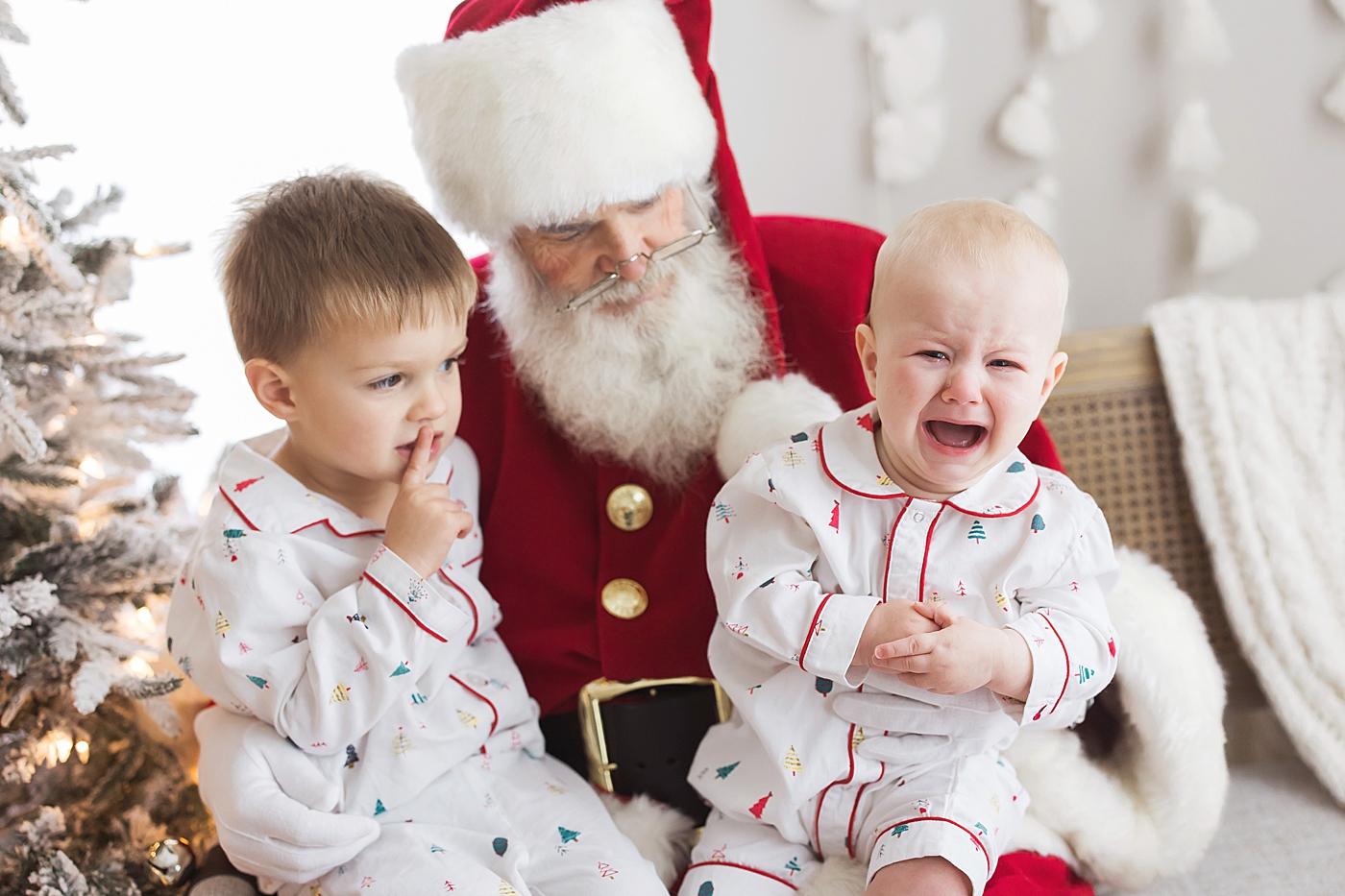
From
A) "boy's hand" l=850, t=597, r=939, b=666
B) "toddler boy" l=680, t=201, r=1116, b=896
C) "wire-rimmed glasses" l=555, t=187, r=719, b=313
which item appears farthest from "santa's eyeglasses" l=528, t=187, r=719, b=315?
"boy's hand" l=850, t=597, r=939, b=666

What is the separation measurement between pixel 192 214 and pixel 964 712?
2.07 meters

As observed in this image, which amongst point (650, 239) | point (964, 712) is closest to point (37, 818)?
point (650, 239)

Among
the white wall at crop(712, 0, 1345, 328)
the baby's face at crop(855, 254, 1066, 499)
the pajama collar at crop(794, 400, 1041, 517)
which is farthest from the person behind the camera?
the white wall at crop(712, 0, 1345, 328)

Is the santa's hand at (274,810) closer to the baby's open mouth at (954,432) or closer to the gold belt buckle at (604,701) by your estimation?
the gold belt buckle at (604,701)

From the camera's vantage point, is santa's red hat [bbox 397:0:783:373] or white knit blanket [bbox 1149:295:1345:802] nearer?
santa's red hat [bbox 397:0:783:373]

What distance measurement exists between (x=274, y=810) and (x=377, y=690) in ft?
0.67

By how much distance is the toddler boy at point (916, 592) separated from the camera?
1.08 m

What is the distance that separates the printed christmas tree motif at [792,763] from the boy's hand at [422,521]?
1.73ft

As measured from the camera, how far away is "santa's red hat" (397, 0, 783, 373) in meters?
1.43

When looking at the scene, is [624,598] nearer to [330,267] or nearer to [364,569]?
[364,569]

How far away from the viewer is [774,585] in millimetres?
1179

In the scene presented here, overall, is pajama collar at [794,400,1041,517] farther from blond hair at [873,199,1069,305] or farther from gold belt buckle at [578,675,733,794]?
gold belt buckle at [578,675,733,794]

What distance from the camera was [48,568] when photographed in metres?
1.66

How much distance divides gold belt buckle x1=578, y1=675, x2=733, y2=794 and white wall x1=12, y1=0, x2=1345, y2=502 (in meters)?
1.15
